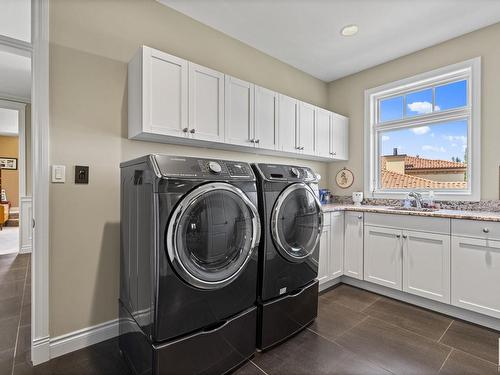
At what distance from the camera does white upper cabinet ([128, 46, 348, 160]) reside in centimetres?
186

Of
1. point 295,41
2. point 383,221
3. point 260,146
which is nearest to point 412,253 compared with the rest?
point 383,221

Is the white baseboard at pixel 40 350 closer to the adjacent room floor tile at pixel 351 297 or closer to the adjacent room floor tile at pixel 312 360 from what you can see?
the adjacent room floor tile at pixel 312 360

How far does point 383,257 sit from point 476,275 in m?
0.72

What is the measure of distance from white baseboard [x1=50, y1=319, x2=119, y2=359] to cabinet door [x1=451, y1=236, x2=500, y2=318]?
276 cm

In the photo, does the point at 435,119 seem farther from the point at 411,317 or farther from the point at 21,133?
the point at 21,133

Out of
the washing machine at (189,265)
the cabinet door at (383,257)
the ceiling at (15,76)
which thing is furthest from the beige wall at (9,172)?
the cabinet door at (383,257)

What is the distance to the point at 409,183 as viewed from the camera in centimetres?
320

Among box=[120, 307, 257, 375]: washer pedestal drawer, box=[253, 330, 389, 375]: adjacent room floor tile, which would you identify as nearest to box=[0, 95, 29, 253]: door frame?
box=[120, 307, 257, 375]: washer pedestal drawer

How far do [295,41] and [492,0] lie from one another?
1653mm

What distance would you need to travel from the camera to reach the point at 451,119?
2.83m

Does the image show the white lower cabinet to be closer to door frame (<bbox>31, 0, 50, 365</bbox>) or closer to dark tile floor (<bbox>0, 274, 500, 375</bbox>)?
dark tile floor (<bbox>0, 274, 500, 375</bbox>)

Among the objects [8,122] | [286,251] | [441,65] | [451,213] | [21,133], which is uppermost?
[8,122]

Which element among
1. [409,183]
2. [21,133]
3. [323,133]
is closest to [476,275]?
[409,183]

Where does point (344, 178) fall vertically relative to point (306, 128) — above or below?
below
